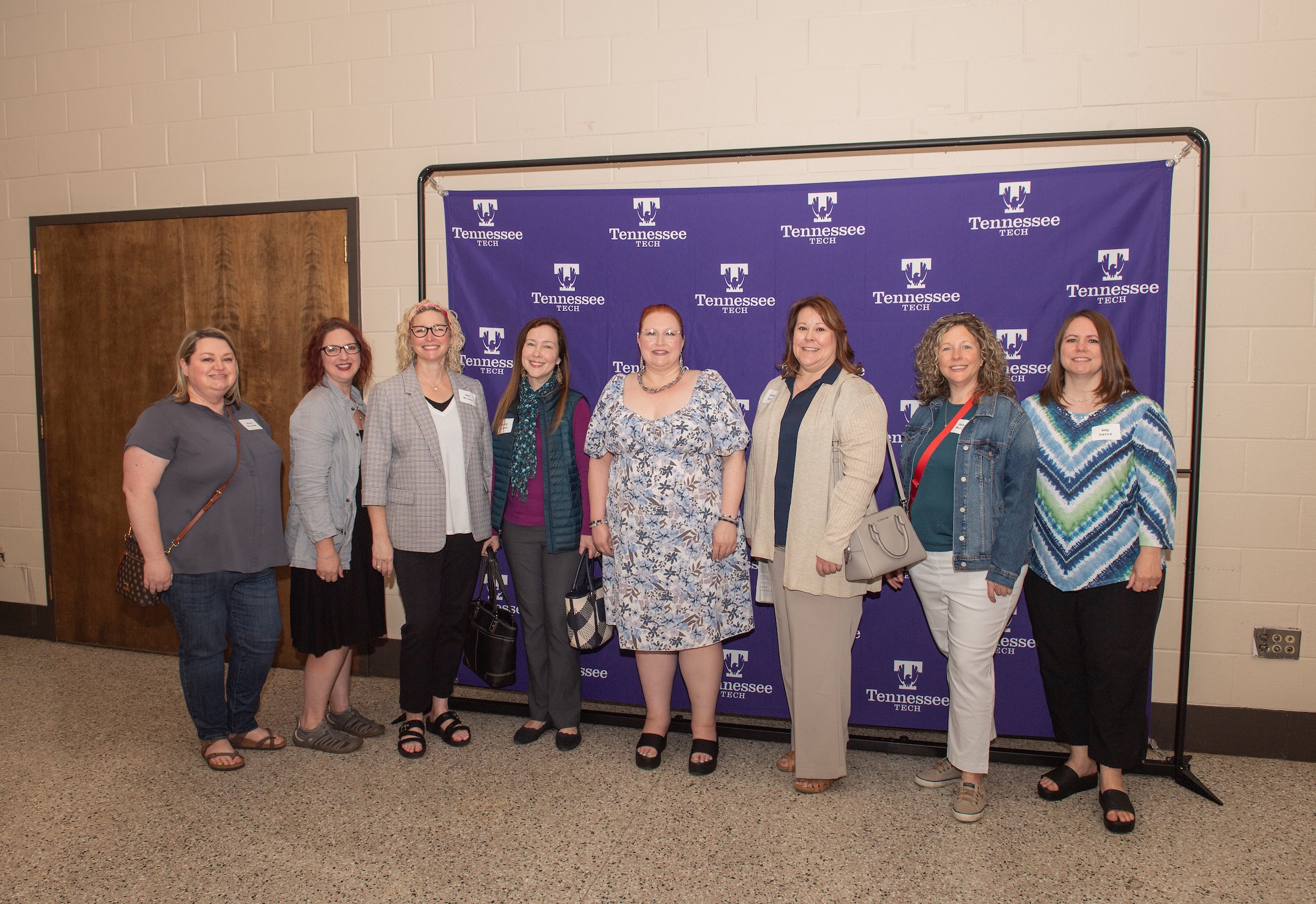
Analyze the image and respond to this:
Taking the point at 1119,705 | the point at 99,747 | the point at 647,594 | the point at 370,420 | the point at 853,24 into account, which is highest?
the point at 853,24

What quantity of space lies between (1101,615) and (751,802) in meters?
1.35

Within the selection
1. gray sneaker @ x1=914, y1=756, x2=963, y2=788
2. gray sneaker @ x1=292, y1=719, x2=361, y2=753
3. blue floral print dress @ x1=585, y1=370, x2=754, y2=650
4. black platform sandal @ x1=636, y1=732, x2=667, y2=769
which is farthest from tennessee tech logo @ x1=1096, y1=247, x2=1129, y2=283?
gray sneaker @ x1=292, y1=719, x2=361, y2=753

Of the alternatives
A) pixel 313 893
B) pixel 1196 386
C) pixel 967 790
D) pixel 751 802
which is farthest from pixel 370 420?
pixel 1196 386

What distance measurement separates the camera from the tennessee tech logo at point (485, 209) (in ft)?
11.5

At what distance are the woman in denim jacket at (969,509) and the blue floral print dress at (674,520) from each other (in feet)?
2.18

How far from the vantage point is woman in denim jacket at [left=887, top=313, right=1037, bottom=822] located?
256 centimetres

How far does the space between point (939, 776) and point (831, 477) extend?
1.20 metres

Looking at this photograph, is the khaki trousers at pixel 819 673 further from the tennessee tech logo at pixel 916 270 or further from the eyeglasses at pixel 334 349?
the eyeglasses at pixel 334 349

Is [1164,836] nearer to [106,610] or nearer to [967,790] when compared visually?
[967,790]

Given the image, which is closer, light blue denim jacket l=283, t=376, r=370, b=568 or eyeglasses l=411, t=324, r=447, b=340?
light blue denim jacket l=283, t=376, r=370, b=568

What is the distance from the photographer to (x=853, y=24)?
3.24 meters

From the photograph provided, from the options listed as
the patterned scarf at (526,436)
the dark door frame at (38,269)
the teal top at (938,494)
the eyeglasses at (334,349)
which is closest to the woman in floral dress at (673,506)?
the patterned scarf at (526,436)

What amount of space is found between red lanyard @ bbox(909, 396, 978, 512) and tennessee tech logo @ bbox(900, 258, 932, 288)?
2.29ft

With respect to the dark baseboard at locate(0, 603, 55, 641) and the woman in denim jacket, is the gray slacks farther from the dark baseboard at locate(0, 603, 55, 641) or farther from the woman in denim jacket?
the dark baseboard at locate(0, 603, 55, 641)
